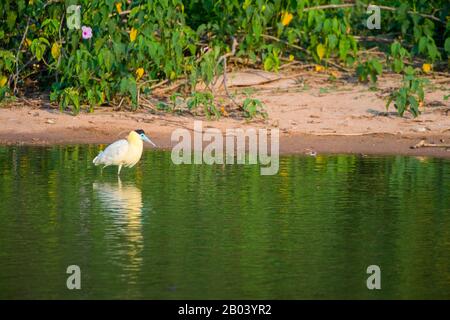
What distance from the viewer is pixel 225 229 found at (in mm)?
8625

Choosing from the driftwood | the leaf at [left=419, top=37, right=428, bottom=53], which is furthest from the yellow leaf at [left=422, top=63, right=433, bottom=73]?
the driftwood

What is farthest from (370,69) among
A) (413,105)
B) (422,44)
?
(413,105)

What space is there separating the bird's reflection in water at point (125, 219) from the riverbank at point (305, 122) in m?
2.67

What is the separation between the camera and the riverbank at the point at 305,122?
520 inches

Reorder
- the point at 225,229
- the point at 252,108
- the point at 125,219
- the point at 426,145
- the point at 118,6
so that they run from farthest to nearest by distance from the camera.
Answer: the point at 118,6 < the point at 252,108 < the point at 426,145 < the point at 125,219 < the point at 225,229

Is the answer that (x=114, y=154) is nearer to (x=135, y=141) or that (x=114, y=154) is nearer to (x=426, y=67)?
(x=135, y=141)

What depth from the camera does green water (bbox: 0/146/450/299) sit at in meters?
7.04

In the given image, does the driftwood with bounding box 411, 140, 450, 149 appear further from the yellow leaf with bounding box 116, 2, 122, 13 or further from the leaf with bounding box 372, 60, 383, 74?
the yellow leaf with bounding box 116, 2, 122, 13

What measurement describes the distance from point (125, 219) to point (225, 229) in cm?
85

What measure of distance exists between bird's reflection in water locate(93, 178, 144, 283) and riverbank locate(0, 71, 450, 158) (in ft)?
8.76

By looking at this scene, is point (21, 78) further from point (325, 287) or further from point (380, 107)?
point (325, 287)

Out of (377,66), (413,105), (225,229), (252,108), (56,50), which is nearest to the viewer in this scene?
(225,229)

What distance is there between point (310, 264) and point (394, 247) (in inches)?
31.4

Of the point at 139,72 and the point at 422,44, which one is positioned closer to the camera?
the point at 139,72
